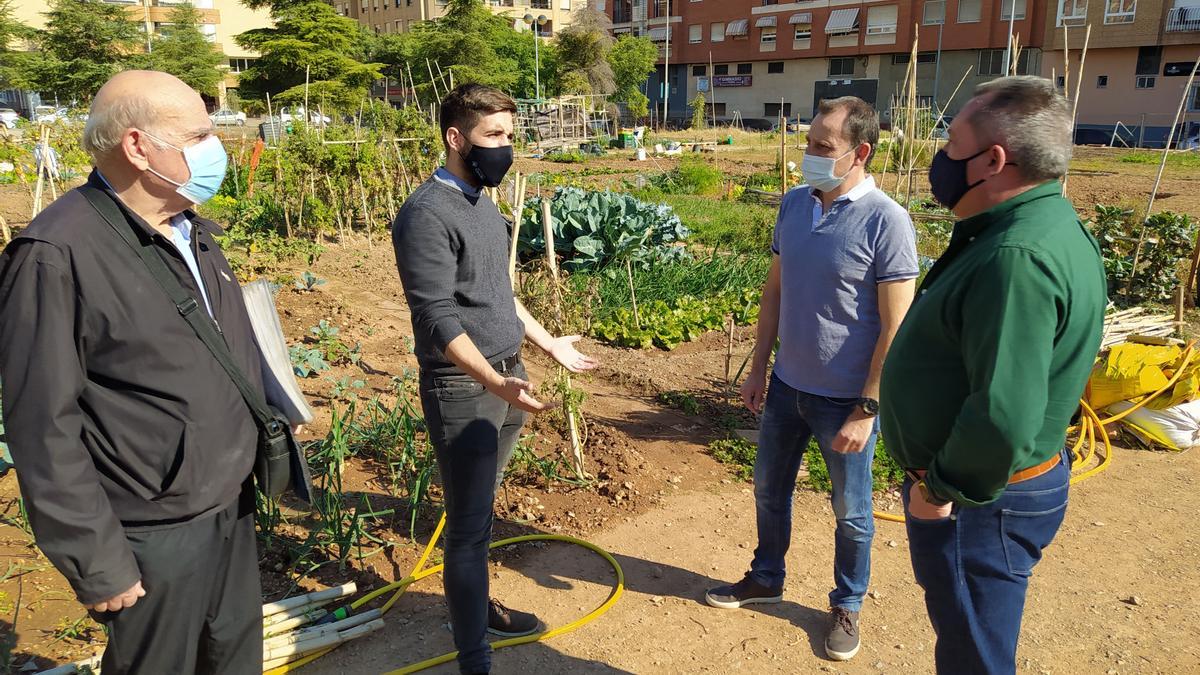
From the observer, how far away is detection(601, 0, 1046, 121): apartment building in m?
40.1

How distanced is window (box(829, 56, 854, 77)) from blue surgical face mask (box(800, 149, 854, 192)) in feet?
153

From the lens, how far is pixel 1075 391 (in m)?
1.98

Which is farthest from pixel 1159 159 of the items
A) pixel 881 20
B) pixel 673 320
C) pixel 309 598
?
pixel 309 598

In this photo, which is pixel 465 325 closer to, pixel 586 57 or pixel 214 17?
pixel 586 57

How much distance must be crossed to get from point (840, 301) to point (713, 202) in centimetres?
1250

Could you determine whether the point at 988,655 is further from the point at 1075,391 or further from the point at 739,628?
the point at 739,628

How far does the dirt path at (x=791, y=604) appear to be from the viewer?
3.16m

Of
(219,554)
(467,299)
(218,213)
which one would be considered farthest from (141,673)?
(218,213)

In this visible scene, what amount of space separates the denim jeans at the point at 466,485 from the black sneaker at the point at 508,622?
1.21 ft

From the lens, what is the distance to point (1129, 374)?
17.1 feet

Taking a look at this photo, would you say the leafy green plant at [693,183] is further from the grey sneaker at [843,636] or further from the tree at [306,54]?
the tree at [306,54]

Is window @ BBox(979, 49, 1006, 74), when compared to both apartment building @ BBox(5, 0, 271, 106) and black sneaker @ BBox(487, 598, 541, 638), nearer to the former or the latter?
apartment building @ BBox(5, 0, 271, 106)

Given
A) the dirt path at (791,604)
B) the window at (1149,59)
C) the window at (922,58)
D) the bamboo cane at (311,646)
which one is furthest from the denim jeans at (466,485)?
the window at (922,58)

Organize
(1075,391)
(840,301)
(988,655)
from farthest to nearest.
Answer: (840,301) → (988,655) → (1075,391)
